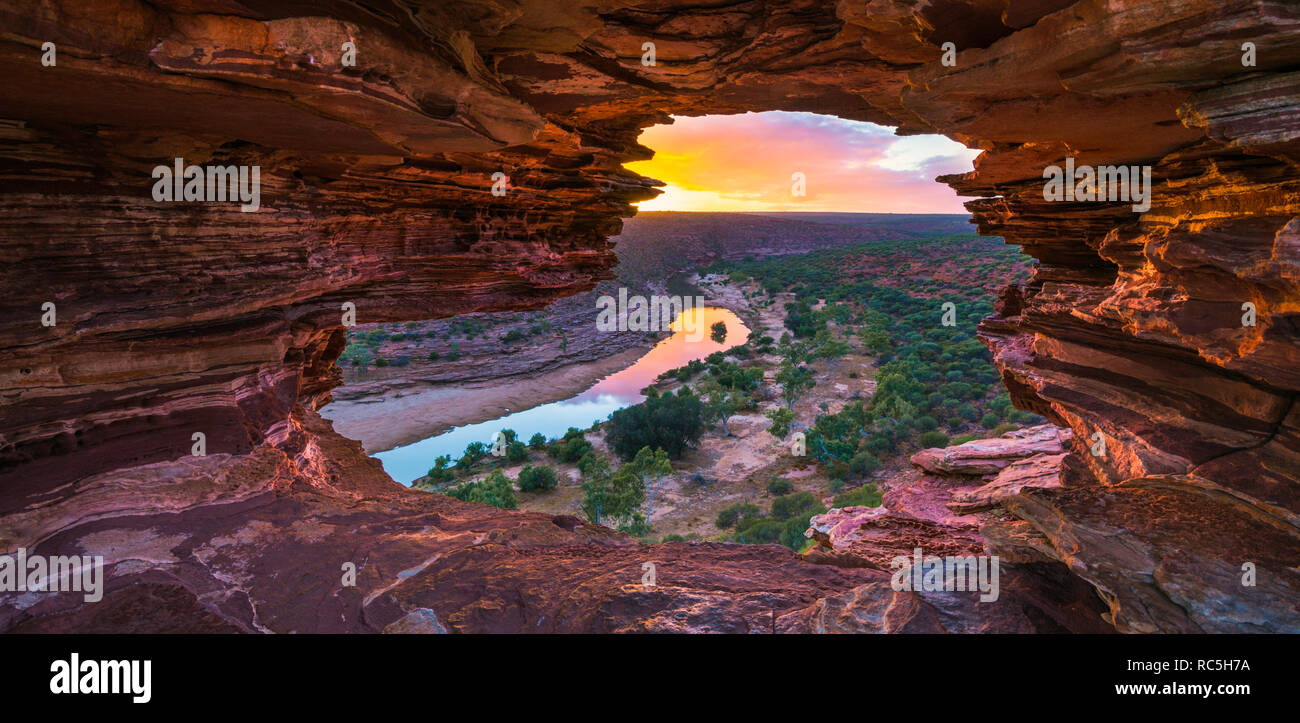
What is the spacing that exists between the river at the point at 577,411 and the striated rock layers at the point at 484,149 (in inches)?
720

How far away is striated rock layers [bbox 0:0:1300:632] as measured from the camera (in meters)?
4.76

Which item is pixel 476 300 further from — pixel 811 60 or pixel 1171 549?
pixel 1171 549

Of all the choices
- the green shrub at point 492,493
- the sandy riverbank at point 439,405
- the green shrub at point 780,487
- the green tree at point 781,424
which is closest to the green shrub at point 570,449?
the green shrub at point 492,493

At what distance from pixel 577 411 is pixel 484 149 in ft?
99.2

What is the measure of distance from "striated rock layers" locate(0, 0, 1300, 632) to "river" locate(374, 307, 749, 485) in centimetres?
1828

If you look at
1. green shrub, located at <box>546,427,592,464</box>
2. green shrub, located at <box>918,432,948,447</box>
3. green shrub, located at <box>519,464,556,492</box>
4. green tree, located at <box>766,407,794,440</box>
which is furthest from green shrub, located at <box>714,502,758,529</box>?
green shrub, located at <box>546,427,592,464</box>

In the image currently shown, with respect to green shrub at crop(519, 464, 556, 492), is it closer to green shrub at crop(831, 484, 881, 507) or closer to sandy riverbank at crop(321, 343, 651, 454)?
sandy riverbank at crop(321, 343, 651, 454)

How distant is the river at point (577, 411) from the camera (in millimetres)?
29203

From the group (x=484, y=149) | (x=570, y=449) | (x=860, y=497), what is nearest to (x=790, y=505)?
(x=860, y=497)

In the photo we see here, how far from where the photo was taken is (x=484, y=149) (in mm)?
7352
